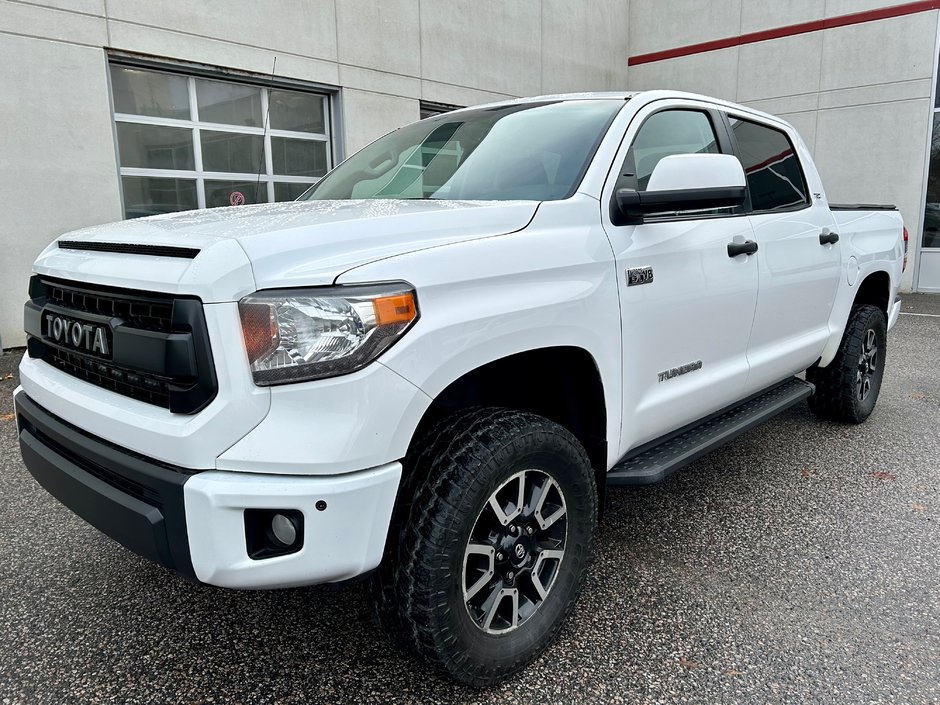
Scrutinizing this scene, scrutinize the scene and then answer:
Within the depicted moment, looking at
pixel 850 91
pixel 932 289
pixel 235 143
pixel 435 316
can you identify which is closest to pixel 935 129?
pixel 850 91

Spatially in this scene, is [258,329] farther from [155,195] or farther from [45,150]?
[155,195]

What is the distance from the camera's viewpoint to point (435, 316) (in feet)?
5.97

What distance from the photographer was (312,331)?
168 cm

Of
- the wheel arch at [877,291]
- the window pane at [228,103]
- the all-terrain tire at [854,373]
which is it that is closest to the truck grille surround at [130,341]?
the all-terrain tire at [854,373]

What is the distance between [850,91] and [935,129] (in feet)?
4.82

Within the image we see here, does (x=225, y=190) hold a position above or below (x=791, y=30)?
below

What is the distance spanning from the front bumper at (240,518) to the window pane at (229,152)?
6.94 meters

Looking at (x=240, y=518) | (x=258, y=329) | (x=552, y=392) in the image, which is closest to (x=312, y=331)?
(x=258, y=329)

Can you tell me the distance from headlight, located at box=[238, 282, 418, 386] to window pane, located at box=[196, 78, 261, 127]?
24.2 feet

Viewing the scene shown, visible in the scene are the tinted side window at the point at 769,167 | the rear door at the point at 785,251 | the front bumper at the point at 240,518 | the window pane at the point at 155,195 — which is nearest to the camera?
the front bumper at the point at 240,518

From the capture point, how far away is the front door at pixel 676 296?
8.15 ft

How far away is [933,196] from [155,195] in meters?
11.9

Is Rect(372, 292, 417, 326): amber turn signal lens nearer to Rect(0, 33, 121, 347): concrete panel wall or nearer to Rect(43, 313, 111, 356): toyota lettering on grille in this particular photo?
Rect(43, 313, 111, 356): toyota lettering on grille

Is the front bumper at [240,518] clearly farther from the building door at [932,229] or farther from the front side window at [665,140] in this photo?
the building door at [932,229]
